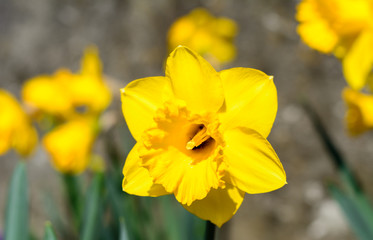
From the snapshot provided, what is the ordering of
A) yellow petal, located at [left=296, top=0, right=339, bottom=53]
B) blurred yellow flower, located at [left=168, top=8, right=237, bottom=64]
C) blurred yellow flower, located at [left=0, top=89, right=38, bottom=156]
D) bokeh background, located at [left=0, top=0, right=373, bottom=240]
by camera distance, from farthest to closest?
bokeh background, located at [left=0, top=0, right=373, bottom=240] → blurred yellow flower, located at [left=168, top=8, right=237, bottom=64] → blurred yellow flower, located at [left=0, top=89, right=38, bottom=156] → yellow petal, located at [left=296, top=0, right=339, bottom=53]

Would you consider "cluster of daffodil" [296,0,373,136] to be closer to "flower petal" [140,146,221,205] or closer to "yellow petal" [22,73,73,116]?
"flower petal" [140,146,221,205]

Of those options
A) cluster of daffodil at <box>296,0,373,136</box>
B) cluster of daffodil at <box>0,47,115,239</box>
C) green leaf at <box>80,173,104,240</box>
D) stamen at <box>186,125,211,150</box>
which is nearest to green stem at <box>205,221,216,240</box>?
stamen at <box>186,125,211,150</box>

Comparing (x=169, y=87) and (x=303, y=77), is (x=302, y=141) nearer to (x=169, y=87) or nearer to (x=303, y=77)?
(x=303, y=77)

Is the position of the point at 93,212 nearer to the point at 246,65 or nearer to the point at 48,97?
the point at 48,97

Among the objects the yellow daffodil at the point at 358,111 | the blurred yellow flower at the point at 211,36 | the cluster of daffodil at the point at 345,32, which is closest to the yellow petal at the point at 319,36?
the cluster of daffodil at the point at 345,32

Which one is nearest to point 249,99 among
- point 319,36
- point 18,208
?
point 319,36
